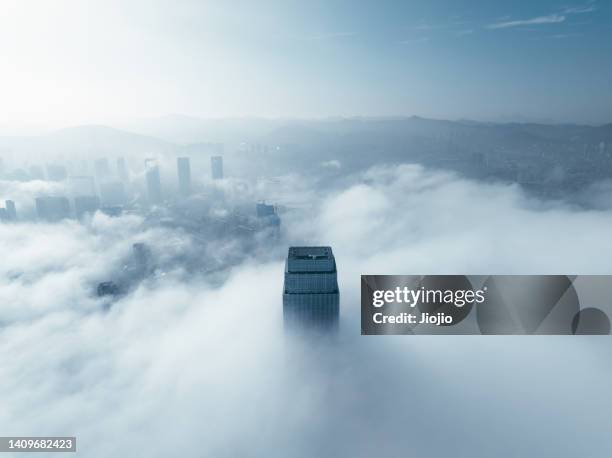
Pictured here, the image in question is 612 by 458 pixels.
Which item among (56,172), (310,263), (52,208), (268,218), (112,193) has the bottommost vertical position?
(268,218)

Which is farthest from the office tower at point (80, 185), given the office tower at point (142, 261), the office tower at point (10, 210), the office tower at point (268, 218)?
the office tower at point (268, 218)

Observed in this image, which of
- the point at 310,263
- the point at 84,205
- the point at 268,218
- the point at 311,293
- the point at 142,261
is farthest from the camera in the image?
the point at 84,205

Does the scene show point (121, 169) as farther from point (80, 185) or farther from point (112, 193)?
point (80, 185)

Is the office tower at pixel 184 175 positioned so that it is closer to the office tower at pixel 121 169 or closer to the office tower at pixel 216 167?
the office tower at pixel 216 167

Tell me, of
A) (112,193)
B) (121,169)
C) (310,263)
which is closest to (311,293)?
(310,263)

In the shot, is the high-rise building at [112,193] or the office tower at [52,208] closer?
the office tower at [52,208]

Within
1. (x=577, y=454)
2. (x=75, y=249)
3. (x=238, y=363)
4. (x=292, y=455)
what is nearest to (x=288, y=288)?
(x=238, y=363)

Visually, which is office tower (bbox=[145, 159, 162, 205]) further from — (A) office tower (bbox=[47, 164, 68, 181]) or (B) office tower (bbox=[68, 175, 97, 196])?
(A) office tower (bbox=[47, 164, 68, 181])
